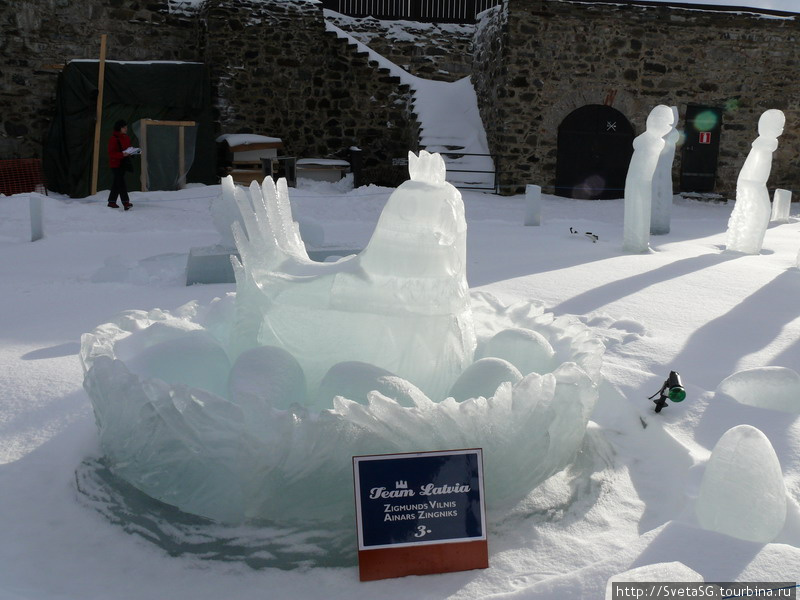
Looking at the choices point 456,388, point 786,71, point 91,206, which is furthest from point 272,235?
point 786,71

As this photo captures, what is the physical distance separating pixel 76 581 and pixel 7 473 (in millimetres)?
782

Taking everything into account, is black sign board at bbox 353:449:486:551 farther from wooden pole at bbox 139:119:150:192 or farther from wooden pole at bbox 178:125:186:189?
wooden pole at bbox 178:125:186:189

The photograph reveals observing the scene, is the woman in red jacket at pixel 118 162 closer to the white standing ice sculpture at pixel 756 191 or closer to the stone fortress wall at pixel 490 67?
the stone fortress wall at pixel 490 67

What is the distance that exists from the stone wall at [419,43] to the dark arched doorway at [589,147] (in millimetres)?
3675

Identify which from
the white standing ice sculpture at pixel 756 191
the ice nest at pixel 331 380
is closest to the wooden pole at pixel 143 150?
the white standing ice sculpture at pixel 756 191

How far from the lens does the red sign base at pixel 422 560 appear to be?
2082 mm

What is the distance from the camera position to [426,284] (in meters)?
2.71

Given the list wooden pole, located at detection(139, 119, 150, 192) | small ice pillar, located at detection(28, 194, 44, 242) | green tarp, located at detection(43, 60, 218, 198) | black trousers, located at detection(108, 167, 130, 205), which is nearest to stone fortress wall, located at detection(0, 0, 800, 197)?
green tarp, located at detection(43, 60, 218, 198)

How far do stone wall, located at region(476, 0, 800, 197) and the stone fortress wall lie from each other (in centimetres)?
2

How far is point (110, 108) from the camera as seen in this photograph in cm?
1224

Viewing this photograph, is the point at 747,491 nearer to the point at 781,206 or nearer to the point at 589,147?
the point at 781,206

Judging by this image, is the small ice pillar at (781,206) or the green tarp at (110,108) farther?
the green tarp at (110,108)

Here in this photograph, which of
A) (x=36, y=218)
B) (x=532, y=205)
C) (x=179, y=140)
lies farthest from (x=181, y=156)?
(x=532, y=205)

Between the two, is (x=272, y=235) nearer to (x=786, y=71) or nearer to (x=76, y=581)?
(x=76, y=581)
